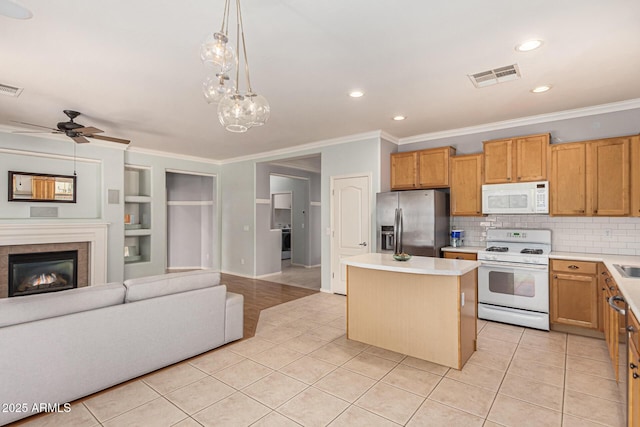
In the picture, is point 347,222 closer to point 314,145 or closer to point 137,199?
point 314,145

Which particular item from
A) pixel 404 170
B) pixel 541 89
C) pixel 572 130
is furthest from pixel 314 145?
pixel 572 130

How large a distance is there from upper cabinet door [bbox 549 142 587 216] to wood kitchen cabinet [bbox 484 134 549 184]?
121 millimetres

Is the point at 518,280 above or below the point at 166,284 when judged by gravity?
below

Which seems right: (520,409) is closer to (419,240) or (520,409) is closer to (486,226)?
(419,240)

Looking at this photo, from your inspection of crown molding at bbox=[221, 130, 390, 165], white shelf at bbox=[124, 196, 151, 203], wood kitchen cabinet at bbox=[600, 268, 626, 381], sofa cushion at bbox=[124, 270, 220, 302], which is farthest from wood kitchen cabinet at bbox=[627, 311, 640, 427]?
white shelf at bbox=[124, 196, 151, 203]

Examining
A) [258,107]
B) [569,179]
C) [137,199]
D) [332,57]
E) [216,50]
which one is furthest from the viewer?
[137,199]

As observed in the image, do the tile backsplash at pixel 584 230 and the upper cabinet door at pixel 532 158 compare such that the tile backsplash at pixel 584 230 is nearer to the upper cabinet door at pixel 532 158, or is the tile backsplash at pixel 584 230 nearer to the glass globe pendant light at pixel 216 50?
the upper cabinet door at pixel 532 158

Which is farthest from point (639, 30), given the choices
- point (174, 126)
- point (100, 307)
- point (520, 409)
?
point (174, 126)

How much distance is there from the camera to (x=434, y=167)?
490 cm

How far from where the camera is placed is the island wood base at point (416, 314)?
287cm

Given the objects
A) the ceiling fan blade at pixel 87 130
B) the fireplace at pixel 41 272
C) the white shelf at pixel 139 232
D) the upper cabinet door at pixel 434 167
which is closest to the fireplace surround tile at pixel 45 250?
the fireplace at pixel 41 272

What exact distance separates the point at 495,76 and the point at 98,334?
13.3 ft

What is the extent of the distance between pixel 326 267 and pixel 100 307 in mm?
3724

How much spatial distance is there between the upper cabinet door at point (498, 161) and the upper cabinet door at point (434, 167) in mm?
523
